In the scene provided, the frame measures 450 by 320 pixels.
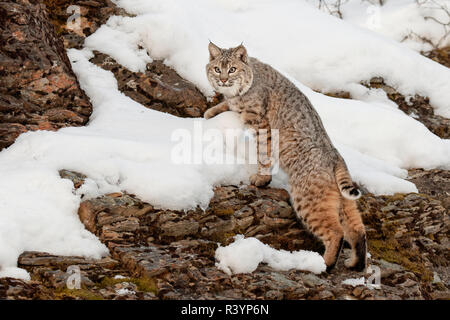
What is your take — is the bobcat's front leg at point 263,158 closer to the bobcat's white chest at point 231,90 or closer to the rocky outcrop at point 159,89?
the bobcat's white chest at point 231,90

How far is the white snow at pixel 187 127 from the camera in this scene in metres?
3.79

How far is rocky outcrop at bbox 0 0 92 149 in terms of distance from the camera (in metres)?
4.85

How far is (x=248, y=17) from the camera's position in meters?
8.13

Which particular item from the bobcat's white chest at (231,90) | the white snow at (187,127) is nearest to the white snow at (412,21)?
the white snow at (187,127)

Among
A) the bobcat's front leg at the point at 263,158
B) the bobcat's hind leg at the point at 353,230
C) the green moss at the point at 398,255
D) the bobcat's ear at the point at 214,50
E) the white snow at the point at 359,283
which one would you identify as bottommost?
the green moss at the point at 398,255

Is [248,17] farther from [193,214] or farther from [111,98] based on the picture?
[193,214]

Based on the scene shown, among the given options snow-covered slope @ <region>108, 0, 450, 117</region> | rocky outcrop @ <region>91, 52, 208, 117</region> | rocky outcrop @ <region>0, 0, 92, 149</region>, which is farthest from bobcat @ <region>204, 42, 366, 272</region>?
rocky outcrop @ <region>0, 0, 92, 149</region>

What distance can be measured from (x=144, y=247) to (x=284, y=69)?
14.4 ft

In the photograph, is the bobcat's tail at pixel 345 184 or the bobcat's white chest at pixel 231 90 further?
the bobcat's white chest at pixel 231 90

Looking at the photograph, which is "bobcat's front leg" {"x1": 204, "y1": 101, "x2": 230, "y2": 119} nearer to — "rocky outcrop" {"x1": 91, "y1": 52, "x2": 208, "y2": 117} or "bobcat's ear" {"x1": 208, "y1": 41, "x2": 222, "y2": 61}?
"bobcat's ear" {"x1": 208, "y1": 41, "x2": 222, "y2": 61}

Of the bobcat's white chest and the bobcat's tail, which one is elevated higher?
the bobcat's white chest

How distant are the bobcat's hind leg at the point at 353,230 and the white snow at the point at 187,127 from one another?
65 centimetres
